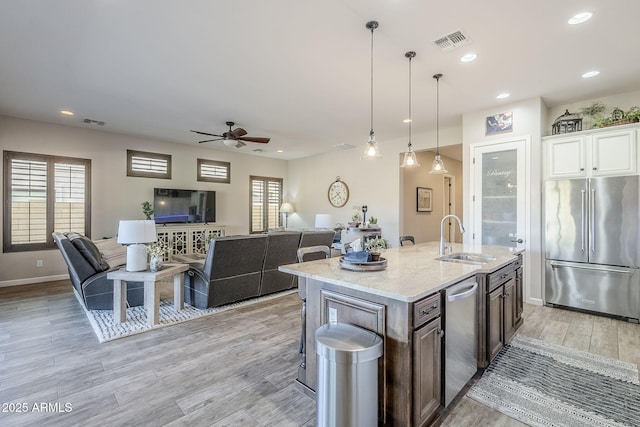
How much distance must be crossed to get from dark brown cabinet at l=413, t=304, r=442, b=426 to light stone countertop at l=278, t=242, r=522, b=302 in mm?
196

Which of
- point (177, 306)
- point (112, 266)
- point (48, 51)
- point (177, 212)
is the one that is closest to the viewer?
point (48, 51)

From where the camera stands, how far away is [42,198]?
549 centimetres

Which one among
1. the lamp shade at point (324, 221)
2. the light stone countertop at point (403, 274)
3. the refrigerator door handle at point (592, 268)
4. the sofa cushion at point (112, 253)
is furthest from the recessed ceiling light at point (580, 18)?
the sofa cushion at point (112, 253)

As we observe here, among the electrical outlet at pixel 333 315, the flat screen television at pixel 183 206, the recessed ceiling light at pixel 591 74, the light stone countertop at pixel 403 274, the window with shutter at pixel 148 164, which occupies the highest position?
the recessed ceiling light at pixel 591 74

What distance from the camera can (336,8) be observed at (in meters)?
2.38

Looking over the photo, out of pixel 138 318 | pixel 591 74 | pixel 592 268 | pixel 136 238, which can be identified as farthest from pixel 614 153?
pixel 138 318

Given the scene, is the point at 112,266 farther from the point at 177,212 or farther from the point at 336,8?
the point at 336,8

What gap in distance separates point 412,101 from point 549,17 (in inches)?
79.9

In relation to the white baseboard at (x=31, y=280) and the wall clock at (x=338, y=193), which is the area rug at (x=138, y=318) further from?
the wall clock at (x=338, y=193)

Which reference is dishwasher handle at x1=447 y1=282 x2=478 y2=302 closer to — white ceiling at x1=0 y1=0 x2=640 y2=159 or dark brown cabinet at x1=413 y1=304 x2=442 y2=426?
dark brown cabinet at x1=413 y1=304 x2=442 y2=426

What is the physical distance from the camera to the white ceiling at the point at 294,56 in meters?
2.41

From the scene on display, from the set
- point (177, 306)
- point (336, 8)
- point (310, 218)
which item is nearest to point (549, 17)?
point (336, 8)

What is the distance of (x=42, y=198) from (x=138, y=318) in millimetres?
3797

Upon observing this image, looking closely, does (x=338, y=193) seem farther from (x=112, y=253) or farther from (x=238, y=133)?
(x=112, y=253)
